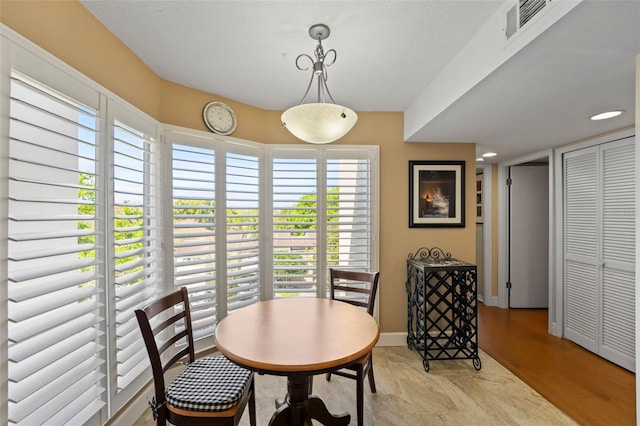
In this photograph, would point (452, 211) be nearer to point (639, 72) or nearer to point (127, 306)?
point (639, 72)

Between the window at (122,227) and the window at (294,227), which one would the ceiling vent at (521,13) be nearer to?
the window at (122,227)

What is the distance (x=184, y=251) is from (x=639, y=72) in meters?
3.06

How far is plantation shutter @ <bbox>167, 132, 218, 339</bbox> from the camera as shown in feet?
8.07

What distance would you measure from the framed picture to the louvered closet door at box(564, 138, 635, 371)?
4.20ft

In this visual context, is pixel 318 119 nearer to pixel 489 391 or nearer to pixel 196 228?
pixel 196 228

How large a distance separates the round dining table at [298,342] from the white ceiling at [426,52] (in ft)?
5.27

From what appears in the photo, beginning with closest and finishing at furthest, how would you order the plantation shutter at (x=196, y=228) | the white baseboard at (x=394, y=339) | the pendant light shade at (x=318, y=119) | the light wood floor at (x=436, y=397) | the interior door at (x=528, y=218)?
the pendant light shade at (x=318, y=119)
the light wood floor at (x=436, y=397)
the plantation shutter at (x=196, y=228)
the white baseboard at (x=394, y=339)
the interior door at (x=528, y=218)

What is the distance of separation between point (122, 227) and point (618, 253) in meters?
4.25

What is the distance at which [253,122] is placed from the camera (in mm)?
2992

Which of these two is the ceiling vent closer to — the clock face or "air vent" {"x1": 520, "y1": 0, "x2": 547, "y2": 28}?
"air vent" {"x1": 520, "y1": 0, "x2": 547, "y2": 28}

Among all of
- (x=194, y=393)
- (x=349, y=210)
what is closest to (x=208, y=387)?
(x=194, y=393)

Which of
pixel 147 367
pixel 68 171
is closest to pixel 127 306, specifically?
pixel 147 367

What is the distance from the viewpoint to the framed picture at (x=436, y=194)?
314 cm

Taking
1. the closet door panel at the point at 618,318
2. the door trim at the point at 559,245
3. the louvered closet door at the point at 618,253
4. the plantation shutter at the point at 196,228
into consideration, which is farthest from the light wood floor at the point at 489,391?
the plantation shutter at the point at 196,228
